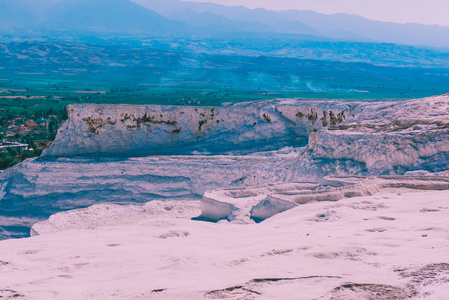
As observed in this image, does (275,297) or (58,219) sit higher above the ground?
(275,297)

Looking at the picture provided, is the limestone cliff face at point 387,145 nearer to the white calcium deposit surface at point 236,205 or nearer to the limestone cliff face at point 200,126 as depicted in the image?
the white calcium deposit surface at point 236,205

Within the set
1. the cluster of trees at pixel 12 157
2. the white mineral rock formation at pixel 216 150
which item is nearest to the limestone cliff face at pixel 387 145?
the white mineral rock formation at pixel 216 150

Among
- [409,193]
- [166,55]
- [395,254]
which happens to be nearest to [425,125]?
[409,193]

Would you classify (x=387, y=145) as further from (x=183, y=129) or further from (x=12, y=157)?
(x=12, y=157)

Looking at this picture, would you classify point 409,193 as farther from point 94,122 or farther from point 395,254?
point 94,122

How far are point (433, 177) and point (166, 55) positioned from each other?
166 m

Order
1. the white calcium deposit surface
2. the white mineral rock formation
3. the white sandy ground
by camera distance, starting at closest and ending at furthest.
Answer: the white sandy ground
the white calcium deposit surface
the white mineral rock formation

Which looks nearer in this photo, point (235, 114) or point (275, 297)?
point (275, 297)

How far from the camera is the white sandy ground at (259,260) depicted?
7211mm

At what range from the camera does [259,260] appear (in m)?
8.56

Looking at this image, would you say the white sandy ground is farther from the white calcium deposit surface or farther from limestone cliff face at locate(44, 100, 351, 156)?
limestone cliff face at locate(44, 100, 351, 156)

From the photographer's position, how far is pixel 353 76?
151625 mm

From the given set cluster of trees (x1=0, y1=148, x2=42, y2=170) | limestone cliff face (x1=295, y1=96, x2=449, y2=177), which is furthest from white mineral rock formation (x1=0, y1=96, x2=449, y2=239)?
cluster of trees (x1=0, y1=148, x2=42, y2=170)

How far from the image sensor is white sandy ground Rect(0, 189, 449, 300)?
7.21 metres
